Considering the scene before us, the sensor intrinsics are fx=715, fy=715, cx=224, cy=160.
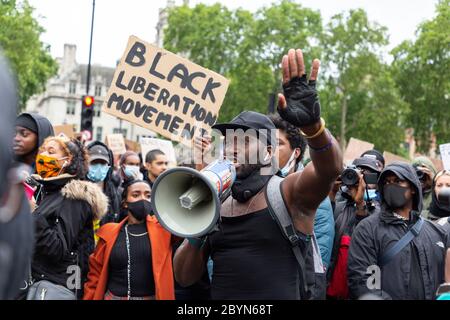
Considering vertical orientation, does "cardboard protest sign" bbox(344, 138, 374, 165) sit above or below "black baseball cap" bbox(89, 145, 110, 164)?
above

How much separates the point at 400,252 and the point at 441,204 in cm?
125

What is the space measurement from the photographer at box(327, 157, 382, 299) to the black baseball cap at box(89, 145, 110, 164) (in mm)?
2743

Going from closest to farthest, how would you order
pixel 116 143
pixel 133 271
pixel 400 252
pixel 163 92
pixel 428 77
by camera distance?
pixel 400 252, pixel 133 271, pixel 163 92, pixel 116 143, pixel 428 77

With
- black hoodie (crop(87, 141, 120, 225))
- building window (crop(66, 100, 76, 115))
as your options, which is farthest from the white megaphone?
building window (crop(66, 100, 76, 115))

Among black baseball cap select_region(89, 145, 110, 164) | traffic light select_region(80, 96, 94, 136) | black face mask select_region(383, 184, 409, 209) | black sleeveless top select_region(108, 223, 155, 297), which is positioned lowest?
black sleeveless top select_region(108, 223, 155, 297)

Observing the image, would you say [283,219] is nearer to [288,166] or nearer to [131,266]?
[288,166]

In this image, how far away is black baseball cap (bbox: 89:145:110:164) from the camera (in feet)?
24.6

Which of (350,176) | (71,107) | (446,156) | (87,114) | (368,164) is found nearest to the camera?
(350,176)

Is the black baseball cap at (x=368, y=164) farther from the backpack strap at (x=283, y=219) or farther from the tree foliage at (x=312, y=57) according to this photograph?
the tree foliage at (x=312, y=57)

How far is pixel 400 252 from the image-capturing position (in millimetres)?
4613

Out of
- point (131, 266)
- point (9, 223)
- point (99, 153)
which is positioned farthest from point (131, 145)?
point (9, 223)

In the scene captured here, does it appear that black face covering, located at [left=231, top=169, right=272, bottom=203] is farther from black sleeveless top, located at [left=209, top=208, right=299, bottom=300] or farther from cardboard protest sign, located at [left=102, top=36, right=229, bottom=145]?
cardboard protest sign, located at [left=102, top=36, right=229, bottom=145]
